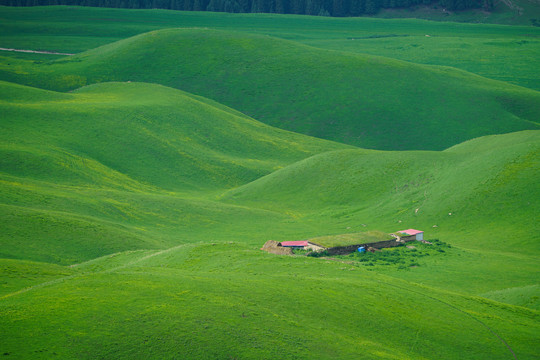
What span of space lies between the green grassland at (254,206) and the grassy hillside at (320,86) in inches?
19.6

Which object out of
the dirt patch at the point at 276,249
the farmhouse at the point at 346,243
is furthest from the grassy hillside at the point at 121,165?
the farmhouse at the point at 346,243

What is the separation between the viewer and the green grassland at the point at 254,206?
24859 millimetres

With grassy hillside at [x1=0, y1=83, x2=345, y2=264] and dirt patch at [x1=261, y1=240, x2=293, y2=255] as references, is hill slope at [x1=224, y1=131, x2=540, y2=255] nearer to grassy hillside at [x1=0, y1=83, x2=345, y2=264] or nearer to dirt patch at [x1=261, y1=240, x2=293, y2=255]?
grassy hillside at [x1=0, y1=83, x2=345, y2=264]

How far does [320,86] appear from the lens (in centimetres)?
13888

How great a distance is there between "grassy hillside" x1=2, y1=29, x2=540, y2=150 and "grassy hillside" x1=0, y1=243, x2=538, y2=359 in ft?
296

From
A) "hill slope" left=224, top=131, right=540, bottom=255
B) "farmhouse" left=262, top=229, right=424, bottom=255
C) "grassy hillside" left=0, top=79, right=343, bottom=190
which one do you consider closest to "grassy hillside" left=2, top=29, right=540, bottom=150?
"grassy hillside" left=0, top=79, right=343, bottom=190

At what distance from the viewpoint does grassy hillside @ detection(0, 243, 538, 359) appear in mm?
22359

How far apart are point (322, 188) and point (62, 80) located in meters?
81.4

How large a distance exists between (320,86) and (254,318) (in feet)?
386

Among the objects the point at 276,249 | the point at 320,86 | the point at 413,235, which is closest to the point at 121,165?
the point at 276,249

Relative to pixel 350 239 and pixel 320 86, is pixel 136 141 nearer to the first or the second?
pixel 350 239

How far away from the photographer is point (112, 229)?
49625 millimetres

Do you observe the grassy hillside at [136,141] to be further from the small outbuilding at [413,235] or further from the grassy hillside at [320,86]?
the small outbuilding at [413,235]

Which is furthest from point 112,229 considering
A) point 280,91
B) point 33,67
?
point 33,67
